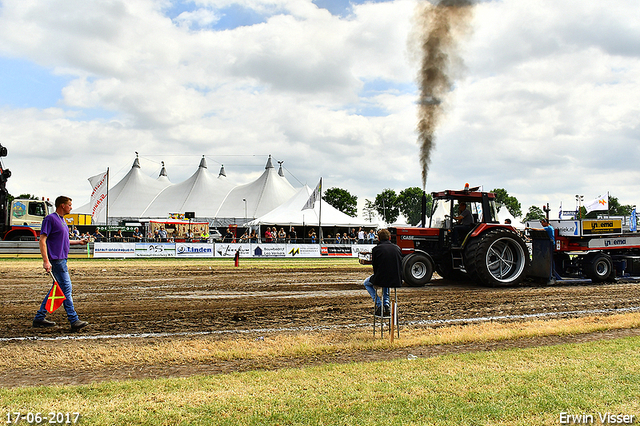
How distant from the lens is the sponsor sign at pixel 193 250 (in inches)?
1016

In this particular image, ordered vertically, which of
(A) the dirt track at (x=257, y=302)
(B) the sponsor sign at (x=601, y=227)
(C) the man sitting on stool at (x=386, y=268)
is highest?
(B) the sponsor sign at (x=601, y=227)

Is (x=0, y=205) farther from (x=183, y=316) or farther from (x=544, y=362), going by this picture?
(x=544, y=362)

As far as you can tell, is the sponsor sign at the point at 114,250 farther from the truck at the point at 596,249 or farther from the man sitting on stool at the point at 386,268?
the man sitting on stool at the point at 386,268

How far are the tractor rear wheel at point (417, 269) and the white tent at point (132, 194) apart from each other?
152ft

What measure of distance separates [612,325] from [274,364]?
5.12 meters

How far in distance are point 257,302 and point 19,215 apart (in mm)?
21787

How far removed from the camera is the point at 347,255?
28.8 m

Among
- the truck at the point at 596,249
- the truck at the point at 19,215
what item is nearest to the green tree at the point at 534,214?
the truck at the point at 596,249

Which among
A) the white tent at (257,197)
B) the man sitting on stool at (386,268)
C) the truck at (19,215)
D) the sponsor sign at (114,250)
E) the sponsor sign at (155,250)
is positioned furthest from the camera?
the white tent at (257,197)

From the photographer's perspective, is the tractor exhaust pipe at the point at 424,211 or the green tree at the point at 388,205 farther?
the green tree at the point at 388,205

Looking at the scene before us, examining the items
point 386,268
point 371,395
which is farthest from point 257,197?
point 371,395

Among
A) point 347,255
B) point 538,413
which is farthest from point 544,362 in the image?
point 347,255

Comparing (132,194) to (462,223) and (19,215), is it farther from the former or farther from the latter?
(462,223)

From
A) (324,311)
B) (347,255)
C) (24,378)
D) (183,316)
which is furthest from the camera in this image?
(347,255)
